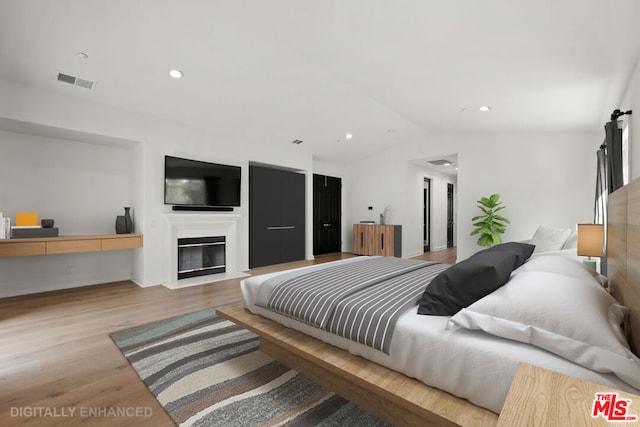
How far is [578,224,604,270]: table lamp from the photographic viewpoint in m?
2.84

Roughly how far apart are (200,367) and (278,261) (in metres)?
4.18

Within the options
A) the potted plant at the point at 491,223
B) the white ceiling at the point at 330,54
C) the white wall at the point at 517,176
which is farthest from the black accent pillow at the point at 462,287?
the white wall at the point at 517,176

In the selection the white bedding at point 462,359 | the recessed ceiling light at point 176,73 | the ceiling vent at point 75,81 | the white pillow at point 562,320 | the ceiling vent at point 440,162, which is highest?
the recessed ceiling light at point 176,73

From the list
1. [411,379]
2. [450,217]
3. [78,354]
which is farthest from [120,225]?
[450,217]

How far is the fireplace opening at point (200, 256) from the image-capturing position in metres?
4.82

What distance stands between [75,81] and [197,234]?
2574 millimetres

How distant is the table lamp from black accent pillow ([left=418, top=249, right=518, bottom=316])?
2.09 m

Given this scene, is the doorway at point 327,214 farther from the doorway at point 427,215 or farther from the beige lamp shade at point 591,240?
the beige lamp shade at point 591,240

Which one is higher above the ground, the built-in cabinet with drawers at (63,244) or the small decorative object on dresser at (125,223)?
the small decorative object on dresser at (125,223)

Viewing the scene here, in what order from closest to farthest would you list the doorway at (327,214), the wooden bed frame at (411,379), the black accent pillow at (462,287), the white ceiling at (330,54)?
1. the wooden bed frame at (411,379)
2. the black accent pillow at (462,287)
3. the white ceiling at (330,54)
4. the doorway at (327,214)

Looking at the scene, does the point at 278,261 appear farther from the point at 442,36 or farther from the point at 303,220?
the point at 442,36

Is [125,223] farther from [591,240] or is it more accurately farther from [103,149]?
[591,240]

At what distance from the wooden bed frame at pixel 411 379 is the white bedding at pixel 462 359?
1.9 inches

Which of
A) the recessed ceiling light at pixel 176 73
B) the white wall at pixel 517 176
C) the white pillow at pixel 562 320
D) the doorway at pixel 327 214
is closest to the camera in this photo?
the white pillow at pixel 562 320
